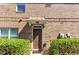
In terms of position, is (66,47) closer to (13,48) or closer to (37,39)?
(13,48)

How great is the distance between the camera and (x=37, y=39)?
26.3 metres

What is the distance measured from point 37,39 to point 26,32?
3.59 feet

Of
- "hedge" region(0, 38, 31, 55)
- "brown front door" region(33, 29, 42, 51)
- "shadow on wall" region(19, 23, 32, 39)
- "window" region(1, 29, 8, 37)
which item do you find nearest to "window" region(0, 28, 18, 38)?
"window" region(1, 29, 8, 37)

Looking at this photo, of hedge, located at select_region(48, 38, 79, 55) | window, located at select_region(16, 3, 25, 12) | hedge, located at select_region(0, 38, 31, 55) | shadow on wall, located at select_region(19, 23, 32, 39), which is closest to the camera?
hedge, located at select_region(0, 38, 31, 55)

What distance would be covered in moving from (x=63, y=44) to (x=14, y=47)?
3.19 meters

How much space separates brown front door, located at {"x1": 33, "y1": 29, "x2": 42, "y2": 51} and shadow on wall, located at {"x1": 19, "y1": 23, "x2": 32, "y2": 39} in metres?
0.44

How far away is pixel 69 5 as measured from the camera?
26.7 metres

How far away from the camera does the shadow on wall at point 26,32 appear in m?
26.1

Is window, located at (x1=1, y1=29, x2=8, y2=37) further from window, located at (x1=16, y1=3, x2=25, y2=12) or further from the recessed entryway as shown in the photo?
the recessed entryway

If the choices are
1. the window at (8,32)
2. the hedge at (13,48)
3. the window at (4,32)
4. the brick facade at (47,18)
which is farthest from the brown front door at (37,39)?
the hedge at (13,48)

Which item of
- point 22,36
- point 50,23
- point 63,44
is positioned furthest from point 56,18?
point 63,44

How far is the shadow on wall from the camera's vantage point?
2611 cm

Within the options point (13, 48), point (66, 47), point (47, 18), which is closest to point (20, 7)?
point (47, 18)

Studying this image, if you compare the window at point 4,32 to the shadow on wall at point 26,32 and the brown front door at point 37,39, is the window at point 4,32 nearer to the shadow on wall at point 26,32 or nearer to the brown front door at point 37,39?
the shadow on wall at point 26,32
